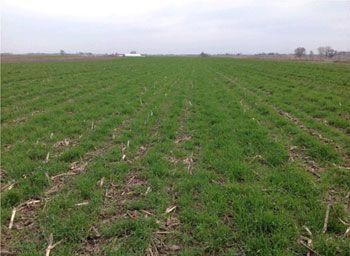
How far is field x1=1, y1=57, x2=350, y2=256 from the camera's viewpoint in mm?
4215

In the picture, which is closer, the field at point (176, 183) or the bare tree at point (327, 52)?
the field at point (176, 183)

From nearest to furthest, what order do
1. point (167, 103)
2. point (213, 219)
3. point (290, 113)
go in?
point (213, 219), point (290, 113), point (167, 103)

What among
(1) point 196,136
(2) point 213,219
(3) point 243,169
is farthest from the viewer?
(1) point 196,136

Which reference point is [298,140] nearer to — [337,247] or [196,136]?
[196,136]

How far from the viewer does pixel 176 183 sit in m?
5.91

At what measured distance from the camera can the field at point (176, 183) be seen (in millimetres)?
4215

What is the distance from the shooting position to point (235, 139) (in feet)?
27.4

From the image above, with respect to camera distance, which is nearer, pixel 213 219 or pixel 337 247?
pixel 337 247

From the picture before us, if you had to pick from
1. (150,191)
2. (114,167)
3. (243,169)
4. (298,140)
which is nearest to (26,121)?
(114,167)

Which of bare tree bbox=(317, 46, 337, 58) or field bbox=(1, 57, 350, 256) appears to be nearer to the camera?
field bbox=(1, 57, 350, 256)

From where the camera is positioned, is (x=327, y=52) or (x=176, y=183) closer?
(x=176, y=183)

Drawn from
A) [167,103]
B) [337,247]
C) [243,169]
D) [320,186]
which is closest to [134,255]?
[337,247]

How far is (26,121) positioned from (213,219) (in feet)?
27.0

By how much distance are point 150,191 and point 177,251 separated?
1.69m
